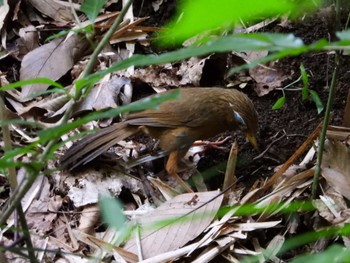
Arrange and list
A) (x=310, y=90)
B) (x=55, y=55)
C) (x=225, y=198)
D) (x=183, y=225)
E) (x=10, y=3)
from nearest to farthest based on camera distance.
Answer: (x=183, y=225)
(x=225, y=198)
(x=310, y=90)
(x=55, y=55)
(x=10, y=3)

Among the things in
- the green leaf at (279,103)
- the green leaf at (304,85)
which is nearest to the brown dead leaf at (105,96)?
the green leaf at (279,103)

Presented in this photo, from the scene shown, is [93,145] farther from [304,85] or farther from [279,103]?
[304,85]

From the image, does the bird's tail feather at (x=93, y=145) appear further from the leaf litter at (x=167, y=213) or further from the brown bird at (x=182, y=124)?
the leaf litter at (x=167, y=213)

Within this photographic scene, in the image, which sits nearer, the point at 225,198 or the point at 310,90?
the point at 225,198

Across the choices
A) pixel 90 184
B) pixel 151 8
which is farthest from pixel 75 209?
pixel 151 8

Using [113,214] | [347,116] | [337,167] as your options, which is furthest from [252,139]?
[113,214]

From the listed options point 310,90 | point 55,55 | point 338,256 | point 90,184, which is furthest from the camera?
point 55,55

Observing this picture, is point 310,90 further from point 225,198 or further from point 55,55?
point 55,55
